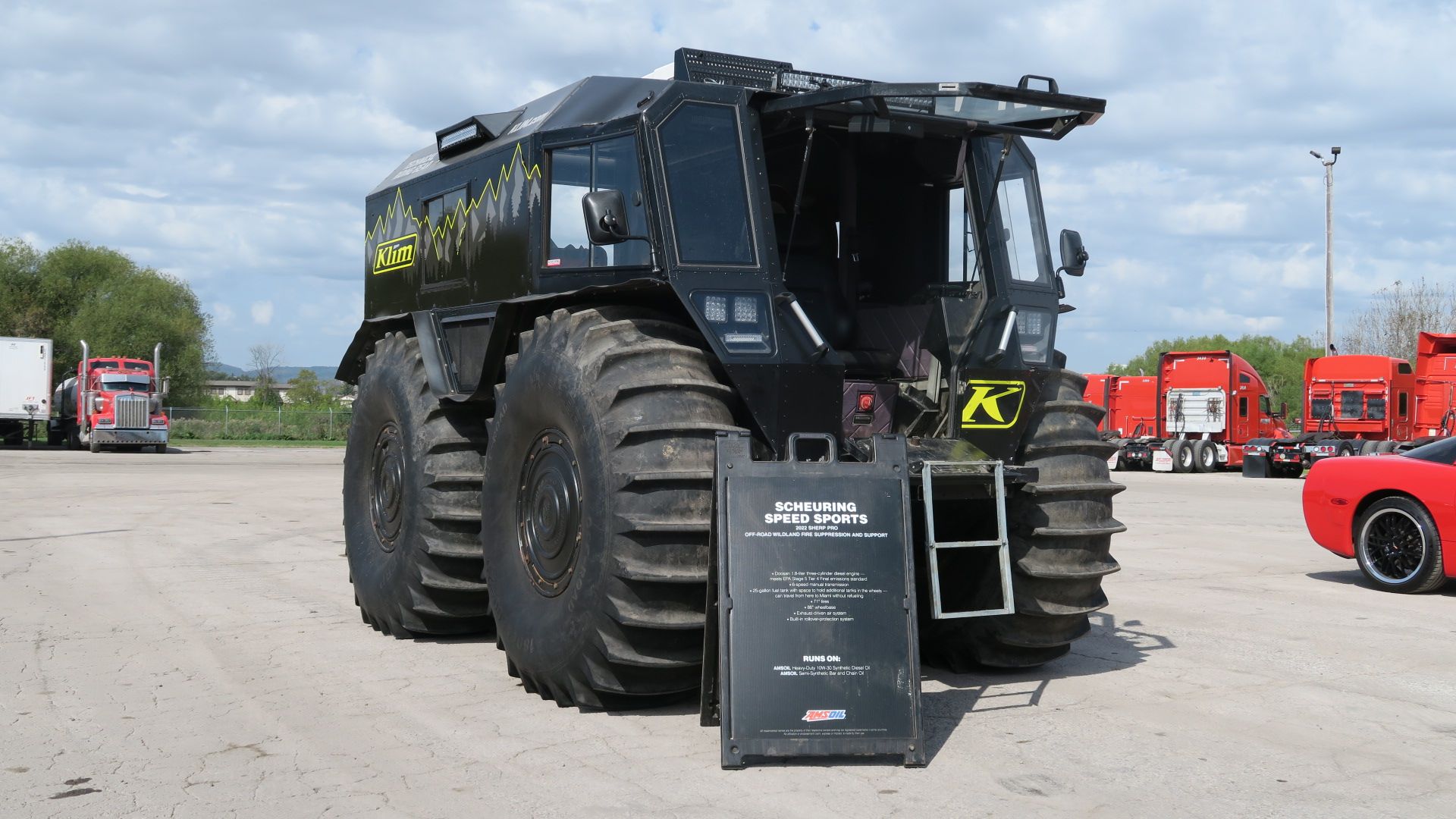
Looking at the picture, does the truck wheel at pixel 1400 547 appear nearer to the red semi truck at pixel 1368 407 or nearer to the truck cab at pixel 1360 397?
the red semi truck at pixel 1368 407

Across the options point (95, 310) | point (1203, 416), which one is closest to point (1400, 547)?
point (1203, 416)

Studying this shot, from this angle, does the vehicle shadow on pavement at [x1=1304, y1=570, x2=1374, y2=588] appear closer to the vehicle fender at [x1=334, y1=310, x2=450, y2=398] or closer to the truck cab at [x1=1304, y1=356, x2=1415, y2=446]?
the vehicle fender at [x1=334, y1=310, x2=450, y2=398]

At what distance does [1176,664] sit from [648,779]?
418 cm

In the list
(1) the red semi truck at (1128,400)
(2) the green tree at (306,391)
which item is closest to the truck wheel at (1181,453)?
(1) the red semi truck at (1128,400)

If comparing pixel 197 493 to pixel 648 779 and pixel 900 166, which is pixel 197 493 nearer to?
pixel 900 166

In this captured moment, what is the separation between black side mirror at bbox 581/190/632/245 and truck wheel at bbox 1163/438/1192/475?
1297 inches

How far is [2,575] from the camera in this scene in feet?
39.3

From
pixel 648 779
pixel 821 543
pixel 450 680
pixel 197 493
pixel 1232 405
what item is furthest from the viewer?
pixel 1232 405

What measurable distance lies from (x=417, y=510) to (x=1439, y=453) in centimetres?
941

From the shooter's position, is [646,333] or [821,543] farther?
[646,333]

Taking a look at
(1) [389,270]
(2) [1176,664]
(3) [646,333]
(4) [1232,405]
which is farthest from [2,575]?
(4) [1232,405]

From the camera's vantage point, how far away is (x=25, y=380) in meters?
42.7

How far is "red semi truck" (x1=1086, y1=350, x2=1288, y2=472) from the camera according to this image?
36719mm

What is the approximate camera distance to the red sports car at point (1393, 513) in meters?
11.7
